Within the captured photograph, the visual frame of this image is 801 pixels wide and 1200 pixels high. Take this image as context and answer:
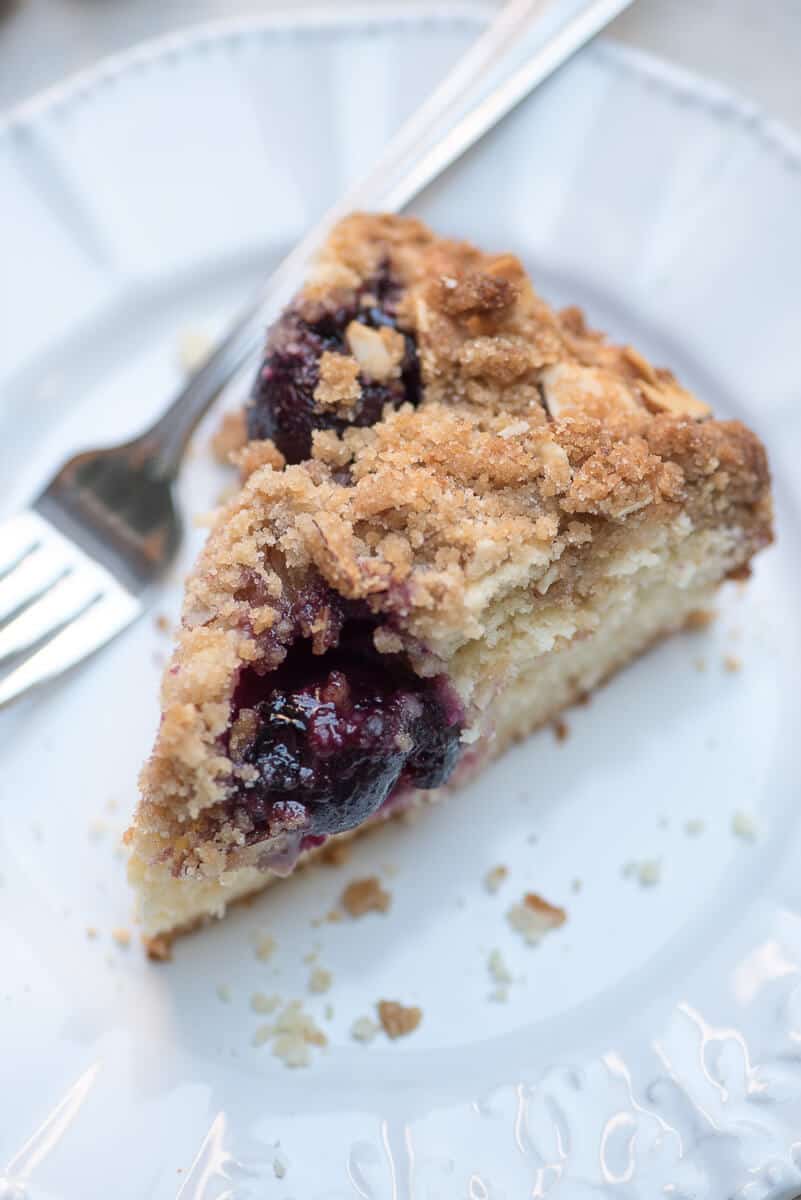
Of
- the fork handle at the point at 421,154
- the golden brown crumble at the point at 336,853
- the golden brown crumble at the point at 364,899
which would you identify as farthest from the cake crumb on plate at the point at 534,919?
the fork handle at the point at 421,154

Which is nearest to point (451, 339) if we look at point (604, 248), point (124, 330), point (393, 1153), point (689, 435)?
point (689, 435)

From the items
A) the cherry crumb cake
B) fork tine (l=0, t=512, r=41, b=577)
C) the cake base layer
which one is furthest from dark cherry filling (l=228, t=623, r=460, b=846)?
fork tine (l=0, t=512, r=41, b=577)

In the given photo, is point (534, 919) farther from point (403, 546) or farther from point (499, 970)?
point (403, 546)

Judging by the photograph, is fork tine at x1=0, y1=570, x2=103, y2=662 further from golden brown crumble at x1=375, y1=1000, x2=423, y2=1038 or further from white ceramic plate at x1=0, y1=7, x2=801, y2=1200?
golden brown crumble at x1=375, y1=1000, x2=423, y2=1038

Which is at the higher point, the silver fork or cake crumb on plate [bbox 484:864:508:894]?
the silver fork

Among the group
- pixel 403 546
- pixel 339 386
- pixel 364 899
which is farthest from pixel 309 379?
pixel 364 899

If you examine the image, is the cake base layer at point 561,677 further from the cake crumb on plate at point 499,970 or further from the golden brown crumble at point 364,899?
the cake crumb on plate at point 499,970
